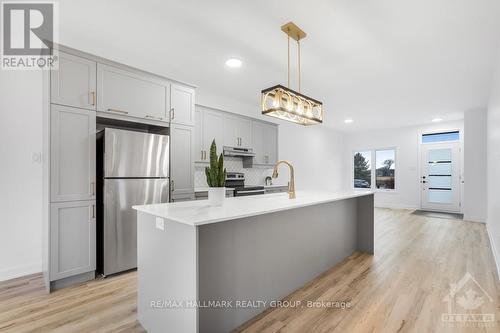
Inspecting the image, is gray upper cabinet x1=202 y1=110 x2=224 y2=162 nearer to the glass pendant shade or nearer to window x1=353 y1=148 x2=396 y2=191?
the glass pendant shade

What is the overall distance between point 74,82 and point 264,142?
3.57 metres

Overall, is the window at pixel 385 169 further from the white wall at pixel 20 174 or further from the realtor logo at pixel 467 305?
the white wall at pixel 20 174

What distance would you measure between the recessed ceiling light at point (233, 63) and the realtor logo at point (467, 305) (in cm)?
346

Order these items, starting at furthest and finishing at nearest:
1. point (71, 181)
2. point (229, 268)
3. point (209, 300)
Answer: point (71, 181)
point (229, 268)
point (209, 300)

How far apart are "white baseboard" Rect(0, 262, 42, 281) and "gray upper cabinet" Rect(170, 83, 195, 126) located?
247 cm

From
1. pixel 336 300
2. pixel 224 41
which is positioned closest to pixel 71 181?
pixel 224 41

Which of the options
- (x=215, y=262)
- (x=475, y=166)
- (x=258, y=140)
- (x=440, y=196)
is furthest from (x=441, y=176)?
(x=215, y=262)

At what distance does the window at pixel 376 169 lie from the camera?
829 centimetres

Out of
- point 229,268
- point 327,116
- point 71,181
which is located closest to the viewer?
point 229,268

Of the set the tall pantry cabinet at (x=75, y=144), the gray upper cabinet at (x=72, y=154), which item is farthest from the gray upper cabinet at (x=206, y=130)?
the gray upper cabinet at (x=72, y=154)

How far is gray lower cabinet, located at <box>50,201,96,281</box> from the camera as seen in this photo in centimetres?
254

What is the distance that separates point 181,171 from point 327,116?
4.47 metres

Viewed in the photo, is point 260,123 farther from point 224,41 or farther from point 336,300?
point 336,300

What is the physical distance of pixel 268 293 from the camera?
7.18 feet
